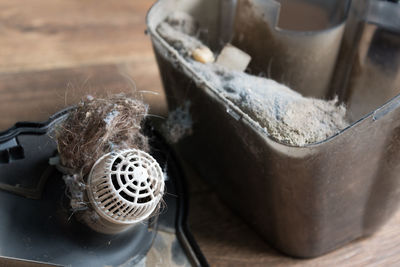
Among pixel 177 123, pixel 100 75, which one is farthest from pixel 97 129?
pixel 100 75

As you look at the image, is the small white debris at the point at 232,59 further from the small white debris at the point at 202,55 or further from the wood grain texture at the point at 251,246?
the wood grain texture at the point at 251,246

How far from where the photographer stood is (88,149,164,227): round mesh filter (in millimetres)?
297

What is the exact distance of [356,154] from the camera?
0.33 m

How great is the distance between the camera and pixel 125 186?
0.96ft

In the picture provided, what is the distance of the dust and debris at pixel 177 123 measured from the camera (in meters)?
0.41

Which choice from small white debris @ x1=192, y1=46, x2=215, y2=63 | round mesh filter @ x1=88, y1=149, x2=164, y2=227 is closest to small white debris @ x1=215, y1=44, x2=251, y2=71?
small white debris @ x1=192, y1=46, x2=215, y2=63

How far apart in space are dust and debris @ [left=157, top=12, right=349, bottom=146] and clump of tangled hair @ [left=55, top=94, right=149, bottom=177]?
0.21 ft

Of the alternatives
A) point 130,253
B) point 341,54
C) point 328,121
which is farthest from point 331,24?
point 130,253

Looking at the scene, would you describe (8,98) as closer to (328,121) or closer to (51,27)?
(51,27)

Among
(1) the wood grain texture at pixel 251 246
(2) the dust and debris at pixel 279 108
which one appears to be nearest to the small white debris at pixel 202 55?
(2) the dust and debris at pixel 279 108

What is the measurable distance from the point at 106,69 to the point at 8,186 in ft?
0.81

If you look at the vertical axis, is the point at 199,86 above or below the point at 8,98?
above

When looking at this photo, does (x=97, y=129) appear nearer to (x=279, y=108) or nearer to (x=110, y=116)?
(x=110, y=116)

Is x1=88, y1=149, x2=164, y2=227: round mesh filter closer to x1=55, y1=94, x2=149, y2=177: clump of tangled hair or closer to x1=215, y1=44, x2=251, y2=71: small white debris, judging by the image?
x1=55, y1=94, x2=149, y2=177: clump of tangled hair
